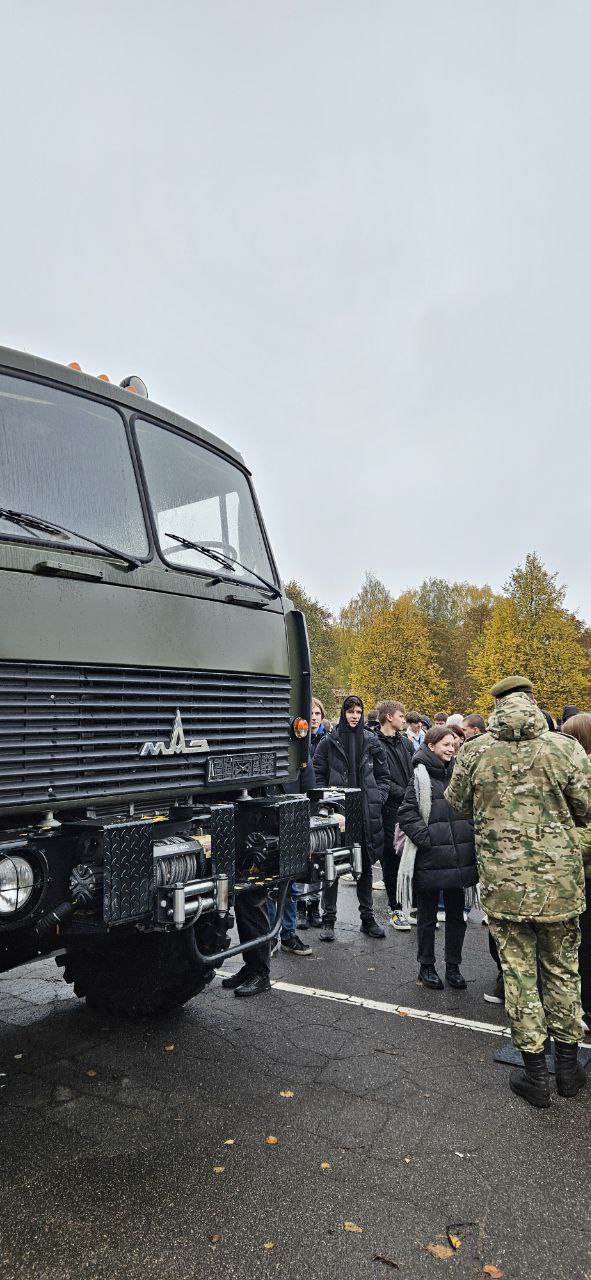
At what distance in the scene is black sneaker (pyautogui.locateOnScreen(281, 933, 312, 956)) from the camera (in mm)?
5762

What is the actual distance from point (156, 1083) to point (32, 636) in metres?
2.23

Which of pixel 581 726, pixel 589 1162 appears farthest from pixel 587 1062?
pixel 581 726

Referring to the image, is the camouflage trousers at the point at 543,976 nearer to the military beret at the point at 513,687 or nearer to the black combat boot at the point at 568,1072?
the black combat boot at the point at 568,1072

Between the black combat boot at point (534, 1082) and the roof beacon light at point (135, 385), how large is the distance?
3.55 metres

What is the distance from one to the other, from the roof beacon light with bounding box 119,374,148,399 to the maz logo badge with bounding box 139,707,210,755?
161 centimetres

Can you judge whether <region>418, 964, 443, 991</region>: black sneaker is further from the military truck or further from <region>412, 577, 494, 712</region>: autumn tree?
<region>412, 577, 494, 712</region>: autumn tree

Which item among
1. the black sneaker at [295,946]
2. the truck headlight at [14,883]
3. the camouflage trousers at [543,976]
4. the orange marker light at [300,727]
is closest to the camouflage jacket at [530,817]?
the camouflage trousers at [543,976]

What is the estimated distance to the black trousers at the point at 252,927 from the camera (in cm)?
437

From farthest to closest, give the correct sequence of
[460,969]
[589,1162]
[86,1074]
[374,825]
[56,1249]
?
[374,825]
[460,969]
[86,1074]
[589,1162]
[56,1249]

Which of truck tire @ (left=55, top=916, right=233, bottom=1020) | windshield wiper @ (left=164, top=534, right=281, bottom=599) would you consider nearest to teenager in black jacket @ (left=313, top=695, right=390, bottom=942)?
truck tire @ (left=55, top=916, right=233, bottom=1020)

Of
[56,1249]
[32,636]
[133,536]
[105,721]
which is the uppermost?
[133,536]

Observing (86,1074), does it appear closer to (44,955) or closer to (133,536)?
(44,955)

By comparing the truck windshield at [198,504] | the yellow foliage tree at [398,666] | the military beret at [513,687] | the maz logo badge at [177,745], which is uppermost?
the yellow foliage tree at [398,666]

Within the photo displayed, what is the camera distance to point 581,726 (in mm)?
4398
